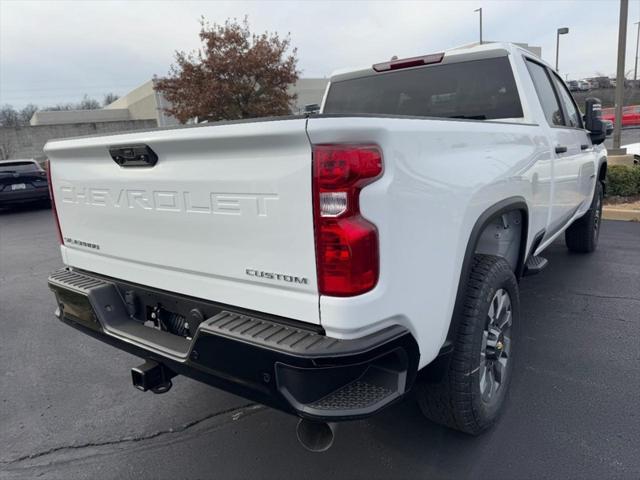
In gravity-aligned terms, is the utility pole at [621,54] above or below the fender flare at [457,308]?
above

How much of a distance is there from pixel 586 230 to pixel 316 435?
190 inches

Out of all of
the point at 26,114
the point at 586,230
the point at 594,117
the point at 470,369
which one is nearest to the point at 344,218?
the point at 470,369

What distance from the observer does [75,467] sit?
2607 mm

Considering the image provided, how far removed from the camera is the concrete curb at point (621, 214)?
7.54 m

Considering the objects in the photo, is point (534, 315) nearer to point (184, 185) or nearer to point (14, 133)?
point (184, 185)

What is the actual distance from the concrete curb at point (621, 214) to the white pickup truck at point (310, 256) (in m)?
5.49

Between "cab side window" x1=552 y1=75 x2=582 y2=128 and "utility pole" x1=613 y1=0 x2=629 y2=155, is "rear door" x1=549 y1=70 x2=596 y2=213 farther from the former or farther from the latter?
"utility pole" x1=613 y1=0 x2=629 y2=155

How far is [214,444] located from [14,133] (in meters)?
28.2

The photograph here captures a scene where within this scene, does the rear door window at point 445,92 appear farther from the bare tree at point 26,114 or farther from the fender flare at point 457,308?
the bare tree at point 26,114

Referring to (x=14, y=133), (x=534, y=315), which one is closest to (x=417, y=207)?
(x=534, y=315)

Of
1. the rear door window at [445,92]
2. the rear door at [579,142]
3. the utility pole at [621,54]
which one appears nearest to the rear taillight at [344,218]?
the rear door window at [445,92]

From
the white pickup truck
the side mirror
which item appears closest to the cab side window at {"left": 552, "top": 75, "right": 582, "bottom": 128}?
the side mirror

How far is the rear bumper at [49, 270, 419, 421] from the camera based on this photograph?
5.80 feet

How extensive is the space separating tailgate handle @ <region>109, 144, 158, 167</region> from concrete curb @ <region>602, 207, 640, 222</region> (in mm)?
7603
